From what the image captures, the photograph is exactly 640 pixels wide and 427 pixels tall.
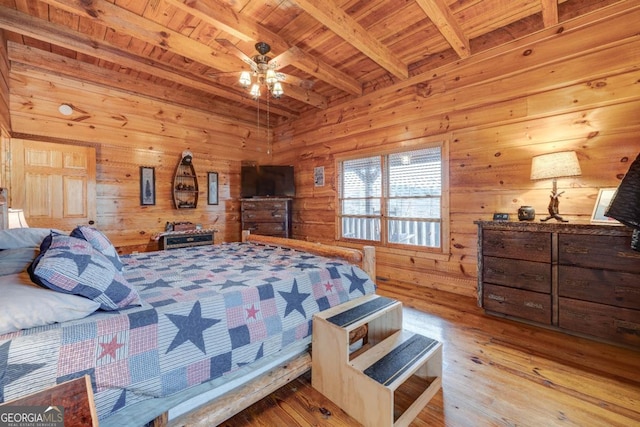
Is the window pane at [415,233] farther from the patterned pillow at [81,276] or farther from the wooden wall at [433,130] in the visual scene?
the patterned pillow at [81,276]

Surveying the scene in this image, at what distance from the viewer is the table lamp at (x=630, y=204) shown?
193 cm

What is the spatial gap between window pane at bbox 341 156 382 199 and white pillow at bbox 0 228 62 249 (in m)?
3.65

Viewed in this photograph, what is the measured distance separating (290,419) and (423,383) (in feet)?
2.87

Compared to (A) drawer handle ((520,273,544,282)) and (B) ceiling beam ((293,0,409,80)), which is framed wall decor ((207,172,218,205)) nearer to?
(B) ceiling beam ((293,0,409,80))

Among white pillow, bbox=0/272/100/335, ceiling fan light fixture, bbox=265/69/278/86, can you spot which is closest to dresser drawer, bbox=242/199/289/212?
ceiling fan light fixture, bbox=265/69/278/86

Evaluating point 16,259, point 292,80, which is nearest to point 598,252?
point 292,80

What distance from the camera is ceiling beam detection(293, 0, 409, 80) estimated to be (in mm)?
2453

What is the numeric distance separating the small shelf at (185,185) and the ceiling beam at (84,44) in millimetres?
1104

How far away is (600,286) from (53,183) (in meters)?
5.70

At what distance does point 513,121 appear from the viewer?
9.80 ft

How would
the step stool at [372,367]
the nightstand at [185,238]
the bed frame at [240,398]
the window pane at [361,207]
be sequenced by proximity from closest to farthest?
the bed frame at [240,398], the step stool at [372,367], the nightstand at [185,238], the window pane at [361,207]

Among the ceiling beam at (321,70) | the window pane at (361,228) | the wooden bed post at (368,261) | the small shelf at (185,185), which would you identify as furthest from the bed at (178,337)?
the small shelf at (185,185)

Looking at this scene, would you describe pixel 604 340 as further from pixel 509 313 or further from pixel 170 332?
pixel 170 332

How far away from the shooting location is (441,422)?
1.48 metres
